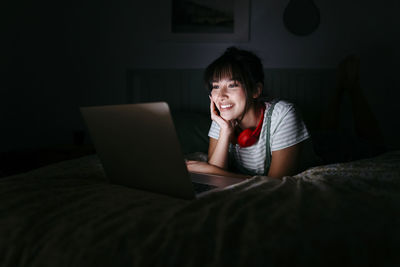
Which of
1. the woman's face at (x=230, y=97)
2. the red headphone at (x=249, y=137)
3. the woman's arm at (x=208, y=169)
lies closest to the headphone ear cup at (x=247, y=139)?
the red headphone at (x=249, y=137)

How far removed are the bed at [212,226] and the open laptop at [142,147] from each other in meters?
0.04

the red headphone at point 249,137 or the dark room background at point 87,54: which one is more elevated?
the dark room background at point 87,54

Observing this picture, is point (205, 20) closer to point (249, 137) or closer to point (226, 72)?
point (226, 72)

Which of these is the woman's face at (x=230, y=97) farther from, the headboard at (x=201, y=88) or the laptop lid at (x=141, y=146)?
the headboard at (x=201, y=88)

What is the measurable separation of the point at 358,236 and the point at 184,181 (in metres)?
0.35

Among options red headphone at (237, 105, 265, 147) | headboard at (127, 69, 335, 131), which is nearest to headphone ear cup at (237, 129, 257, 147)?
red headphone at (237, 105, 265, 147)

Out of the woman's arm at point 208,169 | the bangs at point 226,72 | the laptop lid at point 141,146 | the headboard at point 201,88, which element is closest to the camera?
the laptop lid at point 141,146

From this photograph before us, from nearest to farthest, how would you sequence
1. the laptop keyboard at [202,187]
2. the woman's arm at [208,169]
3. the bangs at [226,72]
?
the laptop keyboard at [202,187] < the woman's arm at [208,169] < the bangs at [226,72]

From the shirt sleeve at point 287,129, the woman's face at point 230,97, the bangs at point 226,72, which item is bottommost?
the shirt sleeve at point 287,129

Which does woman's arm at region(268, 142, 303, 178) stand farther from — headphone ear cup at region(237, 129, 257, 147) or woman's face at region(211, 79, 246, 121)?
woman's face at region(211, 79, 246, 121)

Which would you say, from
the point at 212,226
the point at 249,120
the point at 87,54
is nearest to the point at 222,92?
the point at 249,120

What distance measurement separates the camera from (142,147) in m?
0.69

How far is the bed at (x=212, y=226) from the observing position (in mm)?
484

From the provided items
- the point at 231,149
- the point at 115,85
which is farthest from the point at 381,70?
the point at 115,85
